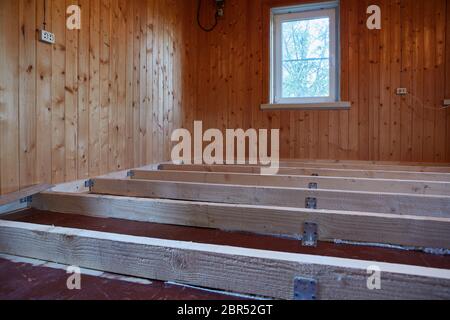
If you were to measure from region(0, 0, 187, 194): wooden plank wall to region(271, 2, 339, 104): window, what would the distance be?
1.25 m

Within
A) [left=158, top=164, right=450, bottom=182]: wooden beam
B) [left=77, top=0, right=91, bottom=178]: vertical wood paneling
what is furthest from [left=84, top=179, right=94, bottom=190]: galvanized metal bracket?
[left=158, top=164, right=450, bottom=182]: wooden beam

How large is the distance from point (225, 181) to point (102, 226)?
930 millimetres

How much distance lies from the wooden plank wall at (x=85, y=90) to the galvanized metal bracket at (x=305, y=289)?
166cm

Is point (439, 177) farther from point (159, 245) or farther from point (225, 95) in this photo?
point (225, 95)

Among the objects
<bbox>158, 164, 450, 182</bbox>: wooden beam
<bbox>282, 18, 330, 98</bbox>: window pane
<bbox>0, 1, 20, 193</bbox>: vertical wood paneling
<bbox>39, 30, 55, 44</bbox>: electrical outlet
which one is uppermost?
<bbox>282, 18, 330, 98</bbox>: window pane

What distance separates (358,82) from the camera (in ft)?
11.5

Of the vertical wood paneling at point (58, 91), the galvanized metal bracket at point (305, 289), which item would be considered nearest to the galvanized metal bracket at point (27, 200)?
the vertical wood paneling at point (58, 91)

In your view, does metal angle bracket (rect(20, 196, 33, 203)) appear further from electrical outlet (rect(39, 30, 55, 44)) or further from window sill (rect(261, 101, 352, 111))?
window sill (rect(261, 101, 352, 111))

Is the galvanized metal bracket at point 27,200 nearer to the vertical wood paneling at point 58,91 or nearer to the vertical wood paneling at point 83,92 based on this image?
the vertical wood paneling at point 58,91

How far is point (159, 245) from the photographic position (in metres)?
0.95

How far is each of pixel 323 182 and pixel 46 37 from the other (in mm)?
1897

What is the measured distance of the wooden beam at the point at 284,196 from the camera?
4.66 ft

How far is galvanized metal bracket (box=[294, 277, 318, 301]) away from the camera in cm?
81

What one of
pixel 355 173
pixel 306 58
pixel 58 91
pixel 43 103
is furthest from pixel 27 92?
pixel 306 58
